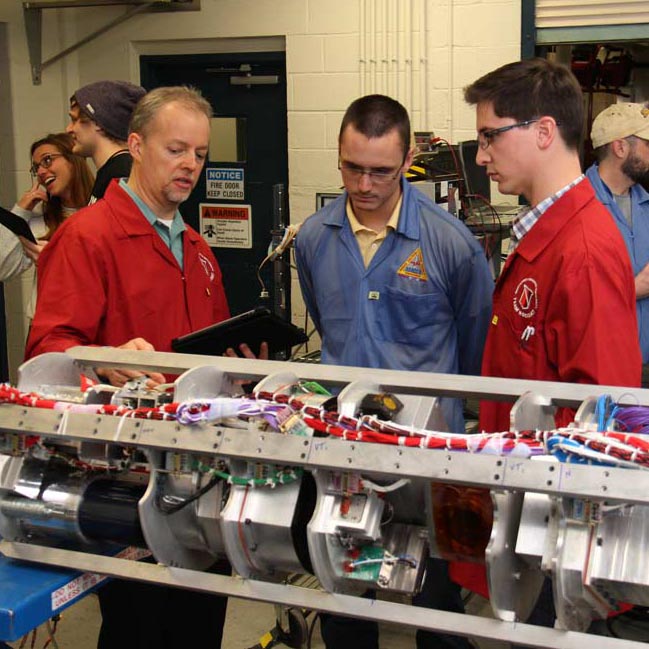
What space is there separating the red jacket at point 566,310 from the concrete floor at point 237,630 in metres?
1.51

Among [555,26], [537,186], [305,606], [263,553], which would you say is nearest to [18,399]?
[263,553]

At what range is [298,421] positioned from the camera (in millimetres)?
1804

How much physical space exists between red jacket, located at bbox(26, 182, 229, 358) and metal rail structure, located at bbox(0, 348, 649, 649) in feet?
1.14

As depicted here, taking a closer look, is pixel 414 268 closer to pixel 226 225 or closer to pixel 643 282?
pixel 643 282

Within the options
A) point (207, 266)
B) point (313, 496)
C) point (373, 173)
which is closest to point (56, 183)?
point (207, 266)

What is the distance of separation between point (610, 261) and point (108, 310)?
4.05 ft

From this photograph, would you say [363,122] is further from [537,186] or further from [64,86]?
[64,86]

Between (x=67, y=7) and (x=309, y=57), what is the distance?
57.8 inches

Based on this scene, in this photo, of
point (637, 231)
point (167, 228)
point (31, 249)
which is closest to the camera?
point (167, 228)

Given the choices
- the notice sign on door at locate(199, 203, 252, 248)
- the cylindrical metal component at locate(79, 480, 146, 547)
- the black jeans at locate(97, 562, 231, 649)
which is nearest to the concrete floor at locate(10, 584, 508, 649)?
the black jeans at locate(97, 562, 231, 649)

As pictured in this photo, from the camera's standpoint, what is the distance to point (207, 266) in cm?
285

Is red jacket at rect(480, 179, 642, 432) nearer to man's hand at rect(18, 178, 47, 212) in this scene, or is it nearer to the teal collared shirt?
the teal collared shirt

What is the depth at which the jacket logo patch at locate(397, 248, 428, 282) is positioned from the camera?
2812 mm

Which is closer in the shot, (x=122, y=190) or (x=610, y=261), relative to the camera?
(x=610, y=261)
